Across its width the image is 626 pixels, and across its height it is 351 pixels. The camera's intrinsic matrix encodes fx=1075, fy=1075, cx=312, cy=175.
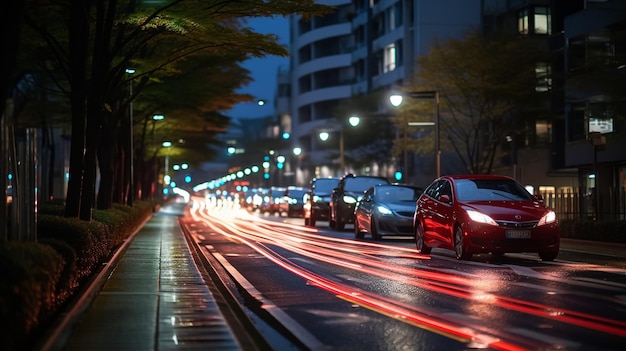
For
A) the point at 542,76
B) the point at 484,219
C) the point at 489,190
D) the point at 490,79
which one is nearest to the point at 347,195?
the point at 490,79

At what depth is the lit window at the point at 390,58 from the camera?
86062 mm

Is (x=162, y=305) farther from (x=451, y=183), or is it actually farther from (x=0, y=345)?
(x=451, y=183)

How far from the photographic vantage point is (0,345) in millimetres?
8266

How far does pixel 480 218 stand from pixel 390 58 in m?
67.7

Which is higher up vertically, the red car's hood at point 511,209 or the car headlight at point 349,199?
the car headlight at point 349,199

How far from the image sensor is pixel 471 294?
48.8ft

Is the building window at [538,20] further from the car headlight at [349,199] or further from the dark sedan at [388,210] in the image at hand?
the dark sedan at [388,210]

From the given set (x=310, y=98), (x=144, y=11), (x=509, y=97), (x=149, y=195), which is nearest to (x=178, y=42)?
(x=144, y=11)

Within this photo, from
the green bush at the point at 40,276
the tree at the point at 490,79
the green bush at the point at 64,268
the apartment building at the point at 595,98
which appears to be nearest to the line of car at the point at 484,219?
the green bush at the point at 40,276

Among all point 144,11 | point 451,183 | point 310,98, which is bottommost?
point 451,183

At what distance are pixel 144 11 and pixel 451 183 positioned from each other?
812 centimetres

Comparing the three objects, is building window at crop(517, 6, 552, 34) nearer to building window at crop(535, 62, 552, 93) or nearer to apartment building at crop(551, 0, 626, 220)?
apartment building at crop(551, 0, 626, 220)

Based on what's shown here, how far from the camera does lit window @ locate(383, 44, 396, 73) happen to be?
86062mm

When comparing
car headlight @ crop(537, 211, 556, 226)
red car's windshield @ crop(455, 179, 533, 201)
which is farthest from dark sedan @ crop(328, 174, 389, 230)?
car headlight @ crop(537, 211, 556, 226)
